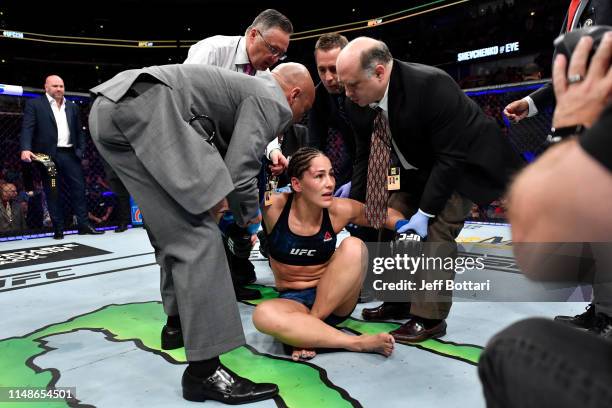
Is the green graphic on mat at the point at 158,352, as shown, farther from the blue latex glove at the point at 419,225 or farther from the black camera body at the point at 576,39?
the black camera body at the point at 576,39

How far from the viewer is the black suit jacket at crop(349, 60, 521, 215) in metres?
1.74

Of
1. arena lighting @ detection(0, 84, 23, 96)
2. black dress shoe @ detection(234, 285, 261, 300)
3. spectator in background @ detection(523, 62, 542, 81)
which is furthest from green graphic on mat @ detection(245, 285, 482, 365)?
spectator in background @ detection(523, 62, 542, 81)

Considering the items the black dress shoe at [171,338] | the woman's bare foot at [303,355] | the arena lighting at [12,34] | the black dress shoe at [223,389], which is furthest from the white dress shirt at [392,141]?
the arena lighting at [12,34]

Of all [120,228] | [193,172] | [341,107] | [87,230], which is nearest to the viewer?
[193,172]

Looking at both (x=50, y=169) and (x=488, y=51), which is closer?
(x=50, y=169)

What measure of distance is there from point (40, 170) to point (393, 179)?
4147 mm

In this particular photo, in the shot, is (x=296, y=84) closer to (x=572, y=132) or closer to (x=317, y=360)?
(x=317, y=360)

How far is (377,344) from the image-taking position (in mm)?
1661

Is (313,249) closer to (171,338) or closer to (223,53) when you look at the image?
(171,338)

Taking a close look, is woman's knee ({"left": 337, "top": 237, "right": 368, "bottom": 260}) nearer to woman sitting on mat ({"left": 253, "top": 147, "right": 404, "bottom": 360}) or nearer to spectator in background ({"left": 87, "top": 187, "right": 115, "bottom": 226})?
woman sitting on mat ({"left": 253, "top": 147, "right": 404, "bottom": 360})

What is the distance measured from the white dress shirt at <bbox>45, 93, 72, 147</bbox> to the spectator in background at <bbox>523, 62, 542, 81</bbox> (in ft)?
25.4

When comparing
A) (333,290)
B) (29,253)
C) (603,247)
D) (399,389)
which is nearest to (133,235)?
(29,253)

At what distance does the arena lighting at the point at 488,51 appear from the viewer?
30.0ft

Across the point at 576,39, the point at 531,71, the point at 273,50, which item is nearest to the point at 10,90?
the point at 273,50
